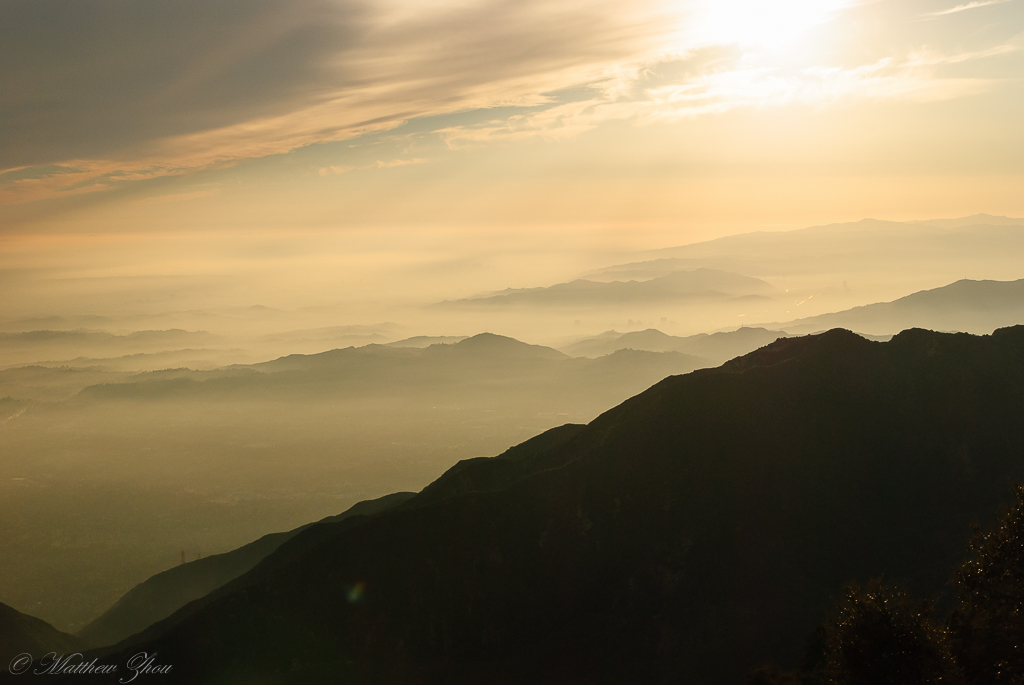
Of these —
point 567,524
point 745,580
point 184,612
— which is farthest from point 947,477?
point 184,612

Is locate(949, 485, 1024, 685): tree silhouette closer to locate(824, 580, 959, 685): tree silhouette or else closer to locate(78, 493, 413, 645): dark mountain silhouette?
locate(824, 580, 959, 685): tree silhouette

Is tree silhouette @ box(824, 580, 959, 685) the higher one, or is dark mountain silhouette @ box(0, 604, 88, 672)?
tree silhouette @ box(824, 580, 959, 685)

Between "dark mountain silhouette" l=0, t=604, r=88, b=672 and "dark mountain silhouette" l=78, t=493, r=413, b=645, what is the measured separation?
9113 mm

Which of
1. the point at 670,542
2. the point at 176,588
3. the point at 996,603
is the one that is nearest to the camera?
the point at 996,603

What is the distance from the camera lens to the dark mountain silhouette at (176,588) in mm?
119250

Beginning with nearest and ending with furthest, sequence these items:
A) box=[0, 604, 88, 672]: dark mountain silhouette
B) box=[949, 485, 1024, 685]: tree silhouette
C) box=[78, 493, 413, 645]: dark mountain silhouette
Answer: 1. box=[949, 485, 1024, 685]: tree silhouette
2. box=[0, 604, 88, 672]: dark mountain silhouette
3. box=[78, 493, 413, 645]: dark mountain silhouette

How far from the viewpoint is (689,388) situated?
86.7m

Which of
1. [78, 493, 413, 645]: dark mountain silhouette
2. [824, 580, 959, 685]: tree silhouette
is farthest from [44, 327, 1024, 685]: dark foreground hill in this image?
[78, 493, 413, 645]: dark mountain silhouette

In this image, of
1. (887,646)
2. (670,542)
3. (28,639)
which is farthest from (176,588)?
(887,646)

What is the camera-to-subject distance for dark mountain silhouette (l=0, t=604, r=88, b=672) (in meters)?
96.7

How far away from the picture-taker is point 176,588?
415ft

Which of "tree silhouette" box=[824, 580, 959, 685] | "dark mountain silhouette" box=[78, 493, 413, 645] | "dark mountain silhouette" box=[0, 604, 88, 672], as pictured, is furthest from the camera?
"dark mountain silhouette" box=[78, 493, 413, 645]

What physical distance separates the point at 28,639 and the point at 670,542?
94214 millimetres

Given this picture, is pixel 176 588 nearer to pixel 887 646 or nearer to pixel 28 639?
pixel 28 639
